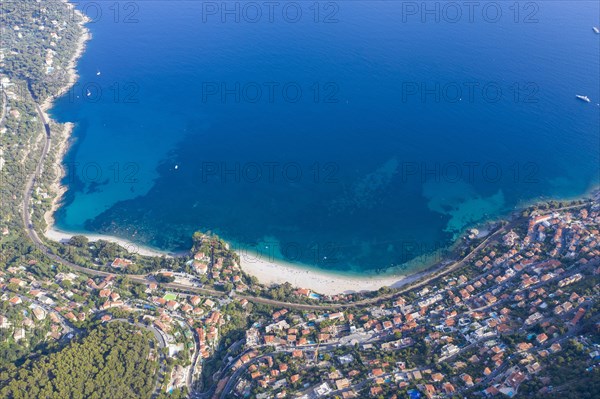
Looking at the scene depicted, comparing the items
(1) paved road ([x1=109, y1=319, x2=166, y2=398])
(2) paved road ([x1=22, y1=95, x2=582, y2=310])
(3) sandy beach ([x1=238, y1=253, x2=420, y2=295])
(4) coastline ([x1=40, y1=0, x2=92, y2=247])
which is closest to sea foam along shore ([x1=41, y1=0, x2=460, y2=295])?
(3) sandy beach ([x1=238, y1=253, x2=420, y2=295])

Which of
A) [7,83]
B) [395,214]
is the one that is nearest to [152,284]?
[395,214]

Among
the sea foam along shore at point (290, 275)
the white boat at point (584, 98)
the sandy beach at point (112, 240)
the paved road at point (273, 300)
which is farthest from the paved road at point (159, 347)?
the white boat at point (584, 98)

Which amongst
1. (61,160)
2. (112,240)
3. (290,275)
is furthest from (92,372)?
(61,160)

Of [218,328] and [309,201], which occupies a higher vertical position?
[309,201]

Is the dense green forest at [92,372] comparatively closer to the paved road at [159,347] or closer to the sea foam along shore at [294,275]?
the paved road at [159,347]

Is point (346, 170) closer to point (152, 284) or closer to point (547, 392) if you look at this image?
point (152, 284)

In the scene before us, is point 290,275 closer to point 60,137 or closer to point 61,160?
point 61,160
